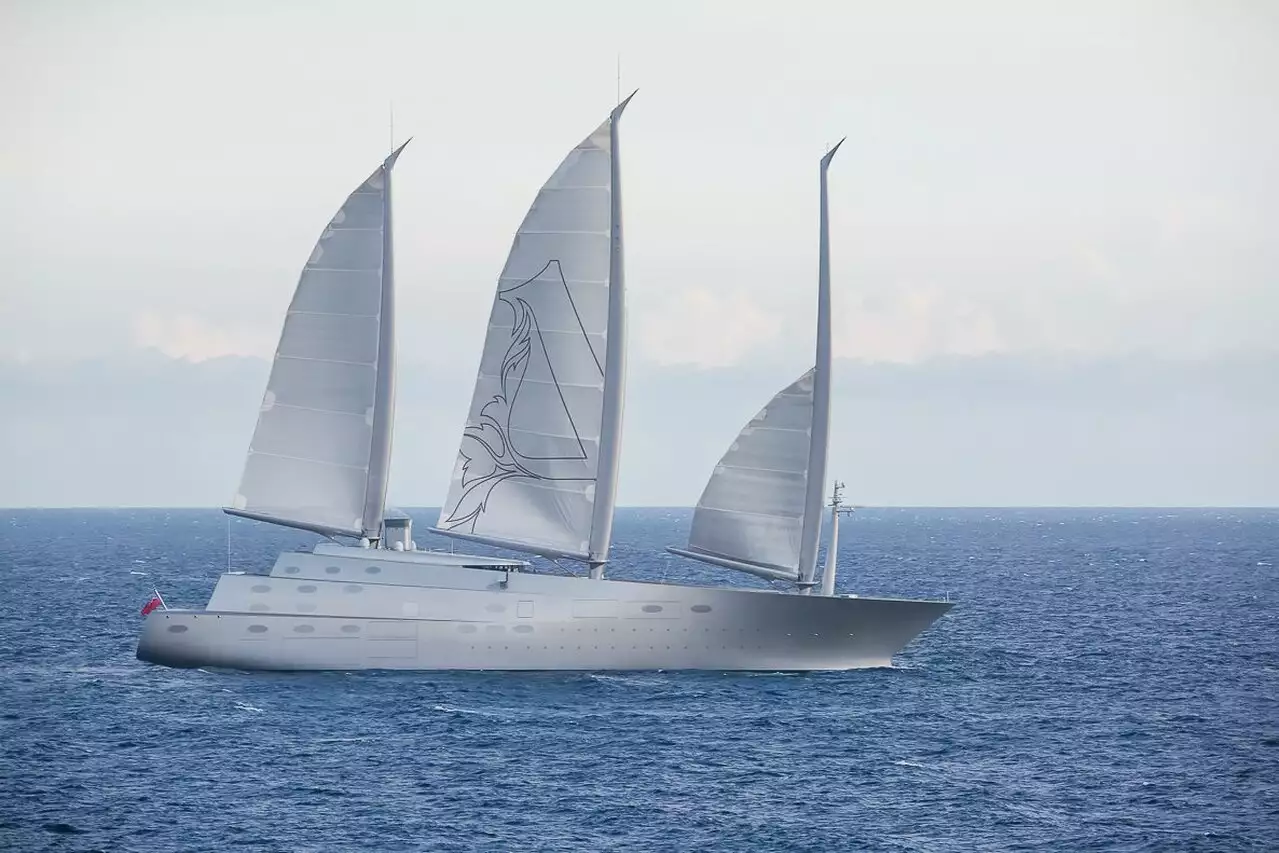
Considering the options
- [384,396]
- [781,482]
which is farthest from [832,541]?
[384,396]

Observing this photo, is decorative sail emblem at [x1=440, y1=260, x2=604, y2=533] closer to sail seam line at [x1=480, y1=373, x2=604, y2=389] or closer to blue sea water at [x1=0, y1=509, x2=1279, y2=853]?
sail seam line at [x1=480, y1=373, x2=604, y2=389]

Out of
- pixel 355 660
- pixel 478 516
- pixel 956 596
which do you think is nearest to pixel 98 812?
pixel 355 660

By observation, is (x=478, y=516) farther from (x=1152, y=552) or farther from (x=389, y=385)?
(x=1152, y=552)

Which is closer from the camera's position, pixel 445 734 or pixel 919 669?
pixel 445 734

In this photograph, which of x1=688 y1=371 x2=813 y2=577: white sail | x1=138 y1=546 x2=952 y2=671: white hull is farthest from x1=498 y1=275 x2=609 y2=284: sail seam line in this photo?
x1=138 y1=546 x2=952 y2=671: white hull

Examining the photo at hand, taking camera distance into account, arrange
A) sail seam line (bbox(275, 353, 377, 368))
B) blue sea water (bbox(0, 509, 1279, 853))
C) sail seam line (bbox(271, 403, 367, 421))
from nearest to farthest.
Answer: blue sea water (bbox(0, 509, 1279, 853))
sail seam line (bbox(275, 353, 377, 368))
sail seam line (bbox(271, 403, 367, 421))

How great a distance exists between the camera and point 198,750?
135ft

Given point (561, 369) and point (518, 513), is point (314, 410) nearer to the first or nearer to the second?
point (518, 513)

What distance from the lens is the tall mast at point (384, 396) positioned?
166 feet

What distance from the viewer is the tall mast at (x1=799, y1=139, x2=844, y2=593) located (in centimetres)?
4788

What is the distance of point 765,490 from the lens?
48.6 m

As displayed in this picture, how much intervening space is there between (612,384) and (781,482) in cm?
646

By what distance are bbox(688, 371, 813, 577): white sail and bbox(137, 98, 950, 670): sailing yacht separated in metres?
0.08

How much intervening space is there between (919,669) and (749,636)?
29.3ft
